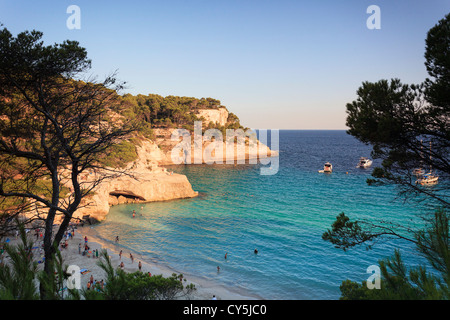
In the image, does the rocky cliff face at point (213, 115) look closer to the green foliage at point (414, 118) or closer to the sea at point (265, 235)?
the sea at point (265, 235)

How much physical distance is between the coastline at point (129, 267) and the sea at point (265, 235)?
0.53 meters

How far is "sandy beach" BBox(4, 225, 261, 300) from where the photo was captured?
16.8m

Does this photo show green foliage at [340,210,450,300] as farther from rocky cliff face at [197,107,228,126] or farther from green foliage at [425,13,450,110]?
rocky cliff face at [197,107,228,126]

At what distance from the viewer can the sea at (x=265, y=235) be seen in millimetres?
18938

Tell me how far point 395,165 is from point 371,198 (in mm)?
33313

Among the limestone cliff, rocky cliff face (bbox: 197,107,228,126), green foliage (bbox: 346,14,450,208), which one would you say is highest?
rocky cliff face (bbox: 197,107,228,126)

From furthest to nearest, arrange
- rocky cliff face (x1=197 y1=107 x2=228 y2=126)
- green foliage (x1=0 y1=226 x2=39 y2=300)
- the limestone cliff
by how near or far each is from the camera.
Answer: rocky cliff face (x1=197 y1=107 x2=228 y2=126), the limestone cliff, green foliage (x1=0 y1=226 x2=39 y2=300)

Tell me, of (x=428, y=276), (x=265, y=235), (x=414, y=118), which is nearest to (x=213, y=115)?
(x=265, y=235)

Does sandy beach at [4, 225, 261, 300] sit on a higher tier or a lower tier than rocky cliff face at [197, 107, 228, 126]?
lower

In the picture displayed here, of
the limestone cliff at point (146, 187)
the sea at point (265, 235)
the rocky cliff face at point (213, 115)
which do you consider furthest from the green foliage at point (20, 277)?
the rocky cliff face at point (213, 115)

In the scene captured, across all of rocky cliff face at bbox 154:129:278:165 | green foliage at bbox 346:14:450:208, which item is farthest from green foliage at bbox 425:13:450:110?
rocky cliff face at bbox 154:129:278:165

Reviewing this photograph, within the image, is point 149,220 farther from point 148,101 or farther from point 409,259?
point 148,101

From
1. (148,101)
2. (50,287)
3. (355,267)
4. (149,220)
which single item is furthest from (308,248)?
(148,101)

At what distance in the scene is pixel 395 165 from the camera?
1047 cm
